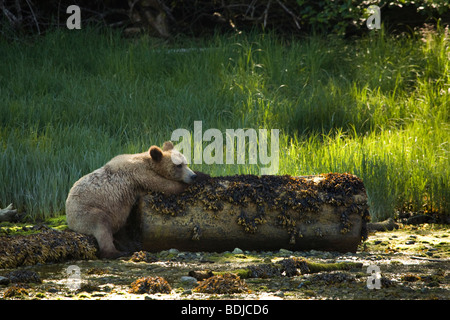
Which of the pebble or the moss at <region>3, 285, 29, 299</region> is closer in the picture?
the moss at <region>3, 285, 29, 299</region>

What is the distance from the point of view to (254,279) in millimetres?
5000

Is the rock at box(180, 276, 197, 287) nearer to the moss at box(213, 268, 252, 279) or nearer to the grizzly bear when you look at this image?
the moss at box(213, 268, 252, 279)

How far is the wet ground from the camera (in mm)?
4492

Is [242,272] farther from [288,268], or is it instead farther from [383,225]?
[383,225]

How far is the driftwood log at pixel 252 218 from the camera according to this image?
19.9ft

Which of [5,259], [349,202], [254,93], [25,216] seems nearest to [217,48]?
[254,93]

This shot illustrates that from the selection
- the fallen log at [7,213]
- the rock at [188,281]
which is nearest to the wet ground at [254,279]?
the rock at [188,281]

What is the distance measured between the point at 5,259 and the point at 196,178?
1.98 meters

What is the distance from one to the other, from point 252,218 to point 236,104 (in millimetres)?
4758

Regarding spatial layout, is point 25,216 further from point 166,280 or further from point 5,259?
point 166,280

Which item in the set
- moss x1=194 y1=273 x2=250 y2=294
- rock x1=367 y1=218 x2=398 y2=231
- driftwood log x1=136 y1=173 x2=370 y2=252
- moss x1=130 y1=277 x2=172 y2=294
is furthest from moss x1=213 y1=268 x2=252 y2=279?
rock x1=367 y1=218 x2=398 y2=231

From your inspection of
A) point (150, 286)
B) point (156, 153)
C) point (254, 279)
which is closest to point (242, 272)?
point (254, 279)

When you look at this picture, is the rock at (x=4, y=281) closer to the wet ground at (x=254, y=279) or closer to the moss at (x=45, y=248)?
the wet ground at (x=254, y=279)

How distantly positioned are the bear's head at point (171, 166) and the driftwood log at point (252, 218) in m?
0.13
